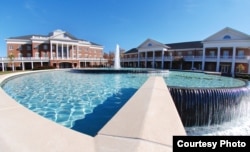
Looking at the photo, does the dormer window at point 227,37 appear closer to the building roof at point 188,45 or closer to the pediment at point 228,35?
the pediment at point 228,35

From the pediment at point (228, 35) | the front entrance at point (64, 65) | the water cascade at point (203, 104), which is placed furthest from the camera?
the front entrance at point (64, 65)

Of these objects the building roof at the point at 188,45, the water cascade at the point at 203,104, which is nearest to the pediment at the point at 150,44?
the building roof at the point at 188,45

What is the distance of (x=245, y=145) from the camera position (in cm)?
279

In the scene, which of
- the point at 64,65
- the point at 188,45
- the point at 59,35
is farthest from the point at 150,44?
the point at 59,35

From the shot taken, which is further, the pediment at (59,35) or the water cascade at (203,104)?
the pediment at (59,35)

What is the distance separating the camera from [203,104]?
864cm

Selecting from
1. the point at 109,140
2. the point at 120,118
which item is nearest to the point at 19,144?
the point at 109,140

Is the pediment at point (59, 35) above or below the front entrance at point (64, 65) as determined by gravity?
above

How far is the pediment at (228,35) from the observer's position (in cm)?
3184

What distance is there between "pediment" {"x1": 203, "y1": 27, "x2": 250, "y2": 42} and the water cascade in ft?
96.0

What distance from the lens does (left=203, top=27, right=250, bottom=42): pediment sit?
31.8 m

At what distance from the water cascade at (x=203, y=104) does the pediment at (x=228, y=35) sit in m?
29.3

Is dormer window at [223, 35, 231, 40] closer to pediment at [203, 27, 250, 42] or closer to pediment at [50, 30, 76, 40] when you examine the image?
pediment at [203, 27, 250, 42]

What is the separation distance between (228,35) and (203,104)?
1264 inches
